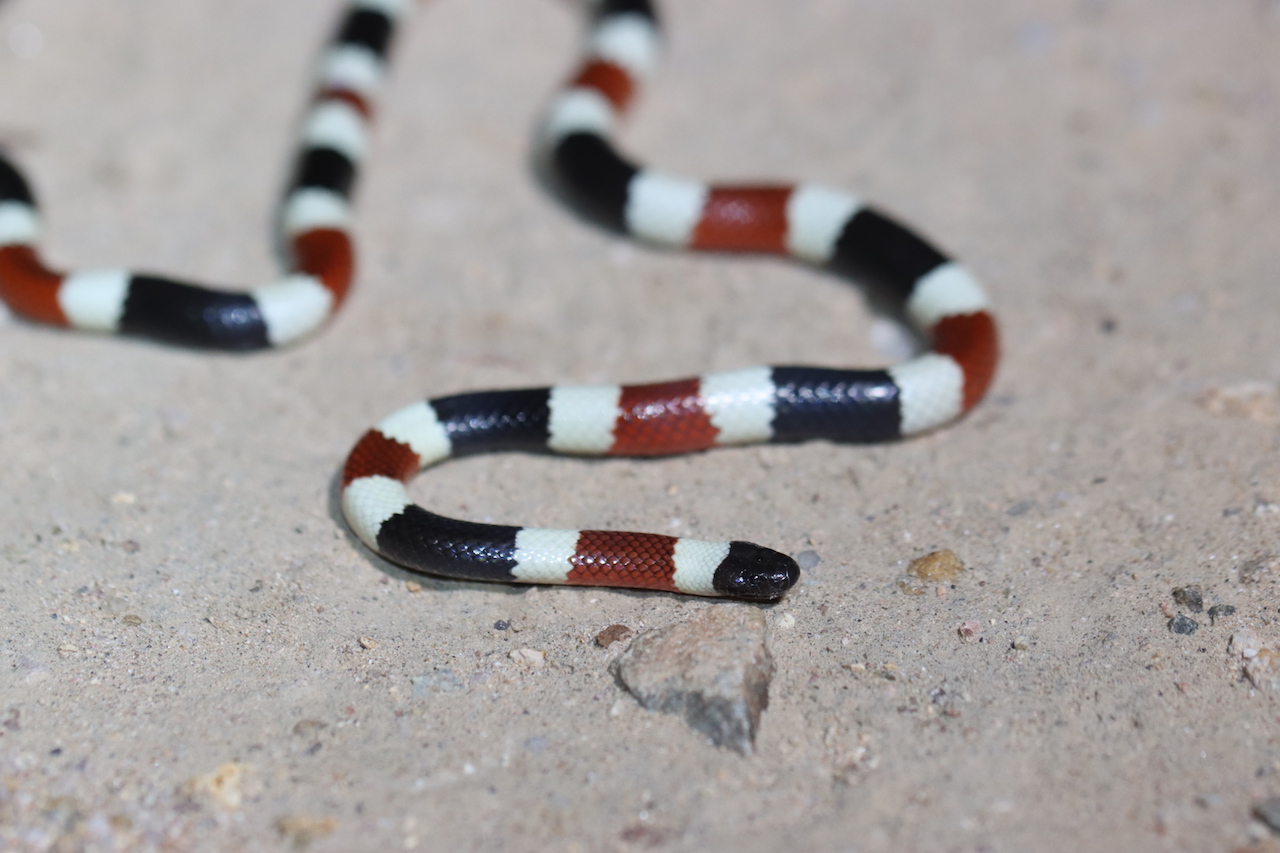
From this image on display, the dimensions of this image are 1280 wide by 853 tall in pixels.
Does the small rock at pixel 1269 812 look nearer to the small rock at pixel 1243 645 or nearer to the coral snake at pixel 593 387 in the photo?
the small rock at pixel 1243 645

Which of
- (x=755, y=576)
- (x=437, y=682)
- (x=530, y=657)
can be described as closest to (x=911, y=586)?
(x=755, y=576)

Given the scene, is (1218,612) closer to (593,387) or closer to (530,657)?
(530,657)

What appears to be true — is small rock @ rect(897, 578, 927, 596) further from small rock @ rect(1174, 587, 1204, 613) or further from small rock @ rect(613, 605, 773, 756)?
small rock @ rect(1174, 587, 1204, 613)

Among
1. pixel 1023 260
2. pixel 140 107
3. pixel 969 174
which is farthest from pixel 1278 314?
pixel 140 107

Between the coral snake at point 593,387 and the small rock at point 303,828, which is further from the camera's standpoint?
the coral snake at point 593,387

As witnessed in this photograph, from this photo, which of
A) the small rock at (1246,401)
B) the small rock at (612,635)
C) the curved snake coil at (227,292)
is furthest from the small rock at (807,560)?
the curved snake coil at (227,292)

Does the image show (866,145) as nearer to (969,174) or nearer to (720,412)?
(969,174)

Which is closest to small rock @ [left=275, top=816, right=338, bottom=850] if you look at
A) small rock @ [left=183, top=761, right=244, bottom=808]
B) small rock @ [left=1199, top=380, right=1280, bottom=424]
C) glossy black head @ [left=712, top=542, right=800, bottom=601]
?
small rock @ [left=183, top=761, right=244, bottom=808]

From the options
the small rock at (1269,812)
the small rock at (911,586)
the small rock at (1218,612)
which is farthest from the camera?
the small rock at (911,586)
